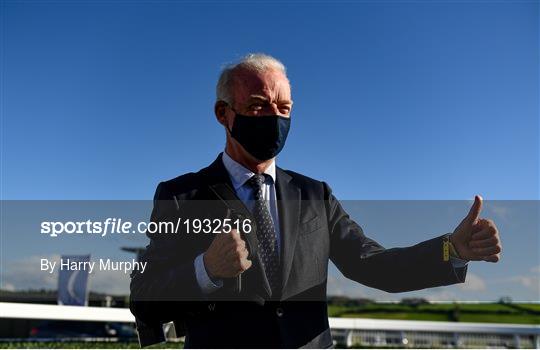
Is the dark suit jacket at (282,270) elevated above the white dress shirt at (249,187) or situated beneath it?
situated beneath

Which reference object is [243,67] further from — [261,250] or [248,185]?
[261,250]

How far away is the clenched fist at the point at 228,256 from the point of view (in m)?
3.08

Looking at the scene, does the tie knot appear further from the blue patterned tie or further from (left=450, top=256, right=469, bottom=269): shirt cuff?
(left=450, top=256, right=469, bottom=269): shirt cuff

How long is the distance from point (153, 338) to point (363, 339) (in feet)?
92.0

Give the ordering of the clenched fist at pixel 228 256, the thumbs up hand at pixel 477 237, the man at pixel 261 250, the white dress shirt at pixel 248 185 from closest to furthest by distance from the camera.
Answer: the clenched fist at pixel 228 256 < the man at pixel 261 250 < the thumbs up hand at pixel 477 237 < the white dress shirt at pixel 248 185

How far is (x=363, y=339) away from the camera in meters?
29.9

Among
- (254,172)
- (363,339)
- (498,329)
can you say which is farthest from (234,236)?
(498,329)

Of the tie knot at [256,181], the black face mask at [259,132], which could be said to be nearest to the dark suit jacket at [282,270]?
the tie knot at [256,181]

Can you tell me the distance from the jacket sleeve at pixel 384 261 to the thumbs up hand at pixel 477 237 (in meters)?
0.18

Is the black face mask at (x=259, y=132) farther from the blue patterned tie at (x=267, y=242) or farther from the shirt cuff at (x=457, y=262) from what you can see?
the shirt cuff at (x=457, y=262)

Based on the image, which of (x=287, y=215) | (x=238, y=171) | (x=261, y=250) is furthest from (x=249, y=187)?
(x=261, y=250)

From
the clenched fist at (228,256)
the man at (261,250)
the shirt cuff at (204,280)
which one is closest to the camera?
the clenched fist at (228,256)

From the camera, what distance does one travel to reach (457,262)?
3.75m

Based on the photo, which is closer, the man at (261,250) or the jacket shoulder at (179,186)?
the man at (261,250)
